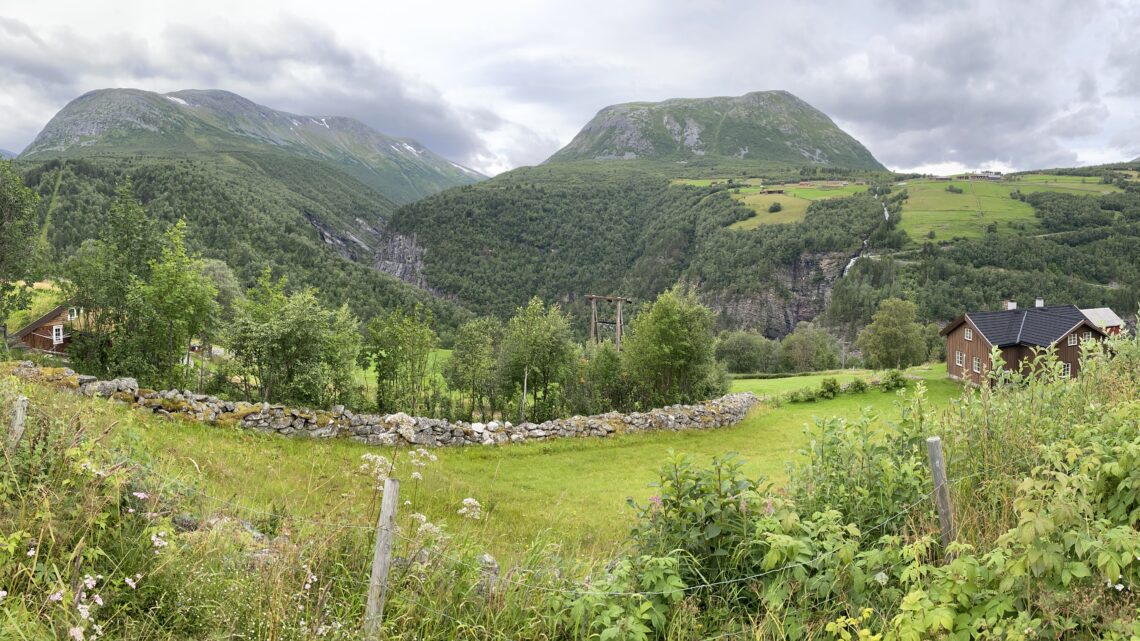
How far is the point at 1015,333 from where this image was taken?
105ft

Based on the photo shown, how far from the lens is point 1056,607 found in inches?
104

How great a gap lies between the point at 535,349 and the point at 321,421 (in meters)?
12.2

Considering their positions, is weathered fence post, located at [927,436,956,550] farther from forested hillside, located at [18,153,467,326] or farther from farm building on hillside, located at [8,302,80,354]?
forested hillside, located at [18,153,467,326]

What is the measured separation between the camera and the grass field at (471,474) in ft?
19.8

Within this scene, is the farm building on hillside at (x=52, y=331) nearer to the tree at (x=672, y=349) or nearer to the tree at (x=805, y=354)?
the tree at (x=672, y=349)

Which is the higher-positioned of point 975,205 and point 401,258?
point 975,205

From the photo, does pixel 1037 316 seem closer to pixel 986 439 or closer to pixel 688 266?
pixel 986 439

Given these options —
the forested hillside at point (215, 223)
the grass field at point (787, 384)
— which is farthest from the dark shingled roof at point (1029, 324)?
the forested hillside at point (215, 223)

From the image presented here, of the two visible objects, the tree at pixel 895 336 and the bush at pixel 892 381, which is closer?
the bush at pixel 892 381

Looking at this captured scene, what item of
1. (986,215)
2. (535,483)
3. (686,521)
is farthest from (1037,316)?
(986,215)

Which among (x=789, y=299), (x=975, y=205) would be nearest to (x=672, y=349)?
(x=789, y=299)

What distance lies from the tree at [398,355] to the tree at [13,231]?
11.4 meters

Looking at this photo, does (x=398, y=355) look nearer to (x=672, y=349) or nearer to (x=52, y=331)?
(x=672, y=349)

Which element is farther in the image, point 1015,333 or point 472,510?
point 1015,333
